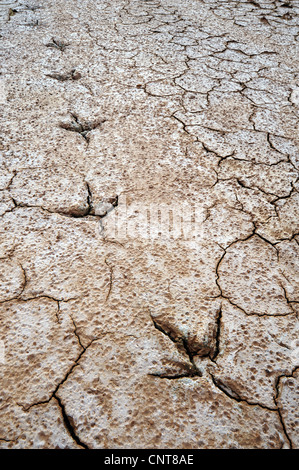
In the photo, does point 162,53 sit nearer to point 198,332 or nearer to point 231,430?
point 198,332

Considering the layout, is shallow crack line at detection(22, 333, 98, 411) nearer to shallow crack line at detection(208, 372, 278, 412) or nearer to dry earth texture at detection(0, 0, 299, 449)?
dry earth texture at detection(0, 0, 299, 449)

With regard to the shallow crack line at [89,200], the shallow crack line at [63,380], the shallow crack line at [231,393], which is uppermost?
the shallow crack line at [89,200]

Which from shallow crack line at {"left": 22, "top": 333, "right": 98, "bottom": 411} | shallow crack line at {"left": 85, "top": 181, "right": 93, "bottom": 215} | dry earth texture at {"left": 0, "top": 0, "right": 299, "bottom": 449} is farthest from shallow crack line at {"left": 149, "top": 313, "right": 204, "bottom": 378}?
shallow crack line at {"left": 85, "top": 181, "right": 93, "bottom": 215}

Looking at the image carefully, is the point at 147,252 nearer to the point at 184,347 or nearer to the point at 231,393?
the point at 184,347

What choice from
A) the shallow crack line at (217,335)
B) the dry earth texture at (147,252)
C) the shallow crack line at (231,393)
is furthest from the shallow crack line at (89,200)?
the shallow crack line at (231,393)

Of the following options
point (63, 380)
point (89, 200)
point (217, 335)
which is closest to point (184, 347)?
point (217, 335)

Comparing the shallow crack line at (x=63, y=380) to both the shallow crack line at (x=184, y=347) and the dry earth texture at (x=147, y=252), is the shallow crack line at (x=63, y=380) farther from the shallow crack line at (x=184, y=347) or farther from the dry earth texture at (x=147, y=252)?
the shallow crack line at (x=184, y=347)
